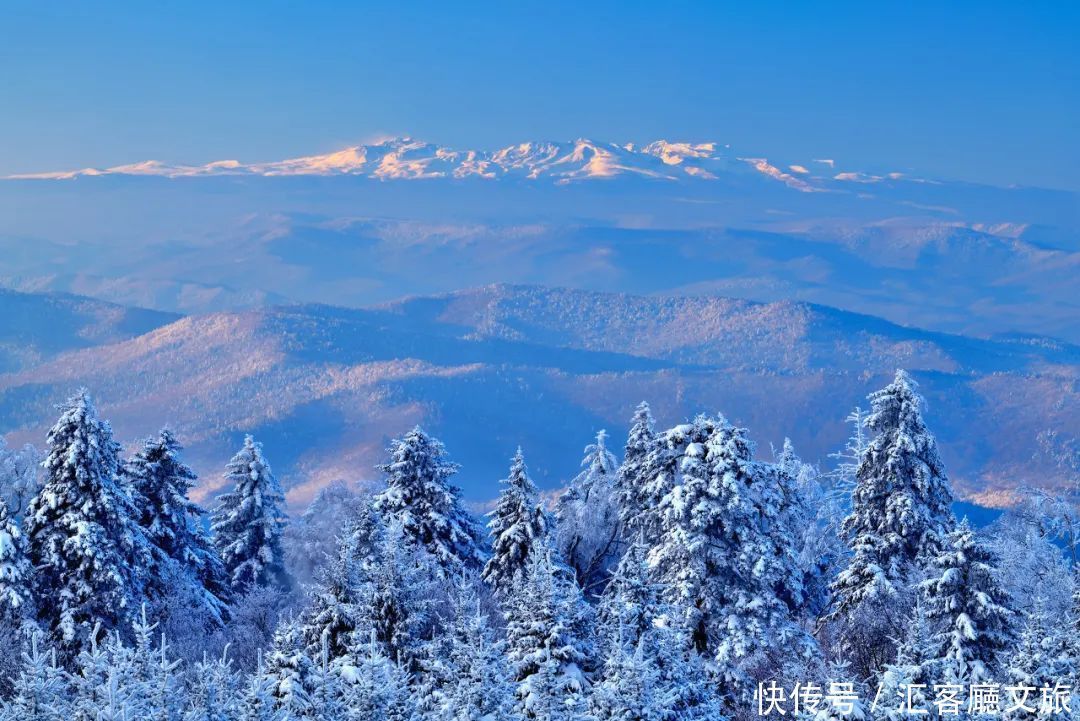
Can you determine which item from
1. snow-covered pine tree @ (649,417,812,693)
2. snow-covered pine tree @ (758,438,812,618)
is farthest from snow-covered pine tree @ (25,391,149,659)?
snow-covered pine tree @ (758,438,812,618)

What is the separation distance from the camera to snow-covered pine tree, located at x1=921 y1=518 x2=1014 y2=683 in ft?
119

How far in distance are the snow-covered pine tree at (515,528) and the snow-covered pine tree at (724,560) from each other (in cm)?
1401

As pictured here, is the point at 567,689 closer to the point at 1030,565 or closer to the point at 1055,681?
the point at 1055,681

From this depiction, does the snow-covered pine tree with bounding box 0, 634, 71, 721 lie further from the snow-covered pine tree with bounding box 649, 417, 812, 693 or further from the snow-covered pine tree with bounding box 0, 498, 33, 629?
the snow-covered pine tree with bounding box 649, 417, 812, 693

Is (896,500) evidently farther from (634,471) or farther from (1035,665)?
(634,471)

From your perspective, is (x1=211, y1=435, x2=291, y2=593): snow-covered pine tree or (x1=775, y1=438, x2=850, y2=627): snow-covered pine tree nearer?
(x1=775, y1=438, x2=850, y2=627): snow-covered pine tree

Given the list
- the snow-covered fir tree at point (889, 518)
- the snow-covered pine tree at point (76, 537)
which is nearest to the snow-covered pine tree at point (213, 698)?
the snow-covered pine tree at point (76, 537)

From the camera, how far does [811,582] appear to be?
204ft

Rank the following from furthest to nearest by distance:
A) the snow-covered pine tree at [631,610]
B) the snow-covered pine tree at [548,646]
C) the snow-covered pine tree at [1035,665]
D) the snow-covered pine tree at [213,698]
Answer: the snow-covered pine tree at [631,610], the snow-covered pine tree at [1035,665], the snow-covered pine tree at [548,646], the snow-covered pine tree at [213,698]

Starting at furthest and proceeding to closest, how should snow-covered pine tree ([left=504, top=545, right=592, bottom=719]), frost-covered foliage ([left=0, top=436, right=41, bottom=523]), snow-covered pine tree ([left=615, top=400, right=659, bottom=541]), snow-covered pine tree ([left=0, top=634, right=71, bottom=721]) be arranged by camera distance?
snow-covered pine tree ([left=615, top=400, right=659, bottom=541]), frost-covered foliage ([left=0, top=436, right=41, bottom=523]), snow-covered pine tree ([left=504, top=545, right=592, bottom=719]), snow-covered pine tree ([left=0, top=634, right=71, bottom=721])

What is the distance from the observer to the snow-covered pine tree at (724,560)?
3925cm

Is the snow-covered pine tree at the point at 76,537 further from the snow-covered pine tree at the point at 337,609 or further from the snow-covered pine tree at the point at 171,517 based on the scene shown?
the snow-covered pine tree at the point at 171,517

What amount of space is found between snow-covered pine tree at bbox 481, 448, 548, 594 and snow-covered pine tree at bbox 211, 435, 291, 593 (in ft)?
47.2

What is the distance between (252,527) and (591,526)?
18.7 metres
